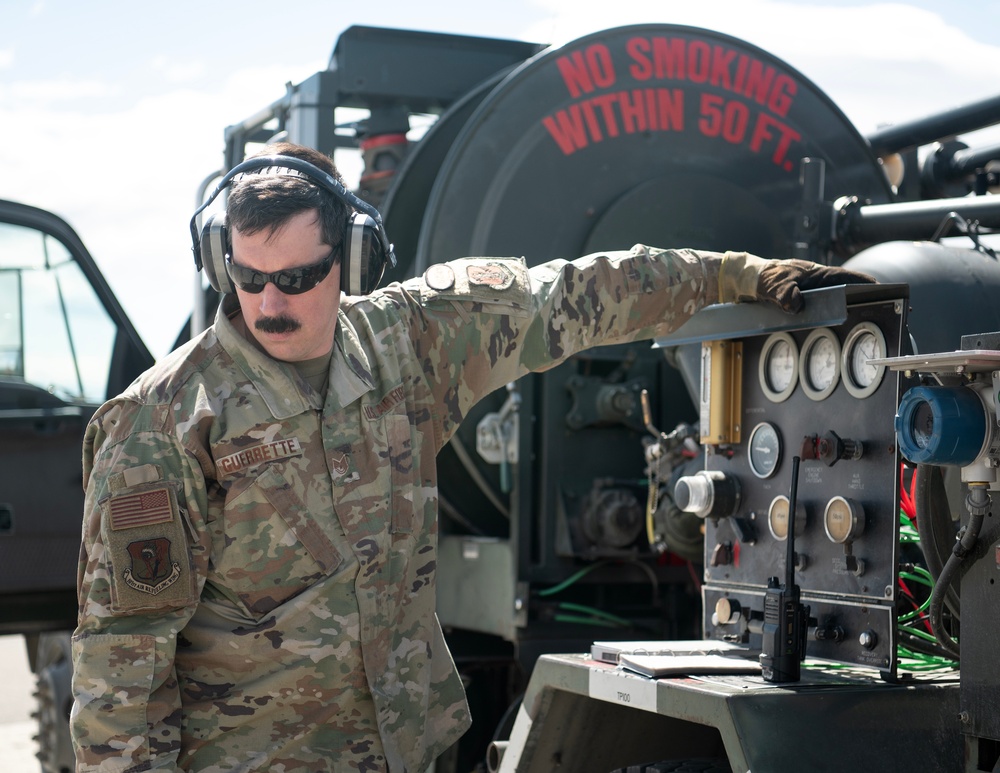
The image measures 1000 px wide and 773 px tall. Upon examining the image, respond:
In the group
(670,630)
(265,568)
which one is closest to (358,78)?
(670,630)

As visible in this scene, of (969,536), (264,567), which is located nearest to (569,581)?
(264,567)

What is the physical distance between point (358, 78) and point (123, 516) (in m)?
3.06

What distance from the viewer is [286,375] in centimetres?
270

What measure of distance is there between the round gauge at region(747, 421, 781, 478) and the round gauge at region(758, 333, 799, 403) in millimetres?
70

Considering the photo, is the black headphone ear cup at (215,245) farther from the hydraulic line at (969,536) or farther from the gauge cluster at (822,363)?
the hydraulic line at (969,536)

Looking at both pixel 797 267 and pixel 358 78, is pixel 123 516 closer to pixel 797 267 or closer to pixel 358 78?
pixel 797 267

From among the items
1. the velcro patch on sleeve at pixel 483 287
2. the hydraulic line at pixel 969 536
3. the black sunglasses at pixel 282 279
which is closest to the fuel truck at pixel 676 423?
the hydraulic line at pixel 969 536

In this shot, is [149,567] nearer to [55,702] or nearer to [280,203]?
[280,203]

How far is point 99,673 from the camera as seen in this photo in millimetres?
2473

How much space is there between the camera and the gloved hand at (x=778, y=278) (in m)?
2.88

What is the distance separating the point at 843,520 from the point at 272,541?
3.75 ft

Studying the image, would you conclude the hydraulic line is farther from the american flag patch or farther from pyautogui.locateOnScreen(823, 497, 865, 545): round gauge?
the american flag patch

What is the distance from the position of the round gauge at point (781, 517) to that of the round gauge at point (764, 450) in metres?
0.07

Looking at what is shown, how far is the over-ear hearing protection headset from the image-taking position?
2717 mm
